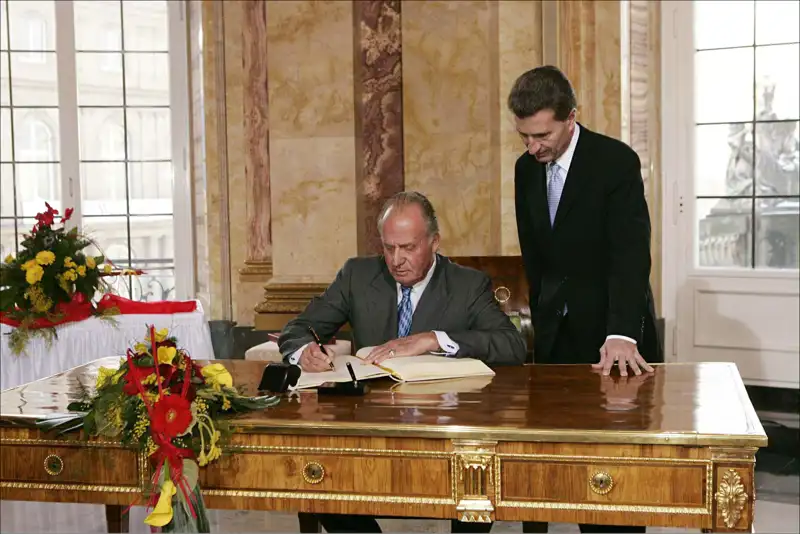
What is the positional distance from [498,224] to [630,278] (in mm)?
3135

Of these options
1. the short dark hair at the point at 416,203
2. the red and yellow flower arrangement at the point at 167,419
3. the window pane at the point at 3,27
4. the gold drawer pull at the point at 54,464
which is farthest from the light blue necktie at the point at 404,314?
the window pane at the point at 3,27

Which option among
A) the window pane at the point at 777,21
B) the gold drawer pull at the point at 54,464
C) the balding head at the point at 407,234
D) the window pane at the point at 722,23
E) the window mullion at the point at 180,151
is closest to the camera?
the gold drawer pull at the point at 54,464

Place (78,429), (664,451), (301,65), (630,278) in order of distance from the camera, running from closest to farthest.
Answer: (664,451)
(78,429)
(630,278)
(301,65)

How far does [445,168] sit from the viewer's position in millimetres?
6473

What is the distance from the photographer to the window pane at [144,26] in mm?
7906

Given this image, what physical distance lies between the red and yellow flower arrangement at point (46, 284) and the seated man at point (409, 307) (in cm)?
216

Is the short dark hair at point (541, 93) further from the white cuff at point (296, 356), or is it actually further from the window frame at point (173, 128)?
the window frame at point (173, 128)

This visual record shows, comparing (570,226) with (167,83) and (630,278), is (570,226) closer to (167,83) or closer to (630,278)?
(630,278)

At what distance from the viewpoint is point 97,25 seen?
791cm

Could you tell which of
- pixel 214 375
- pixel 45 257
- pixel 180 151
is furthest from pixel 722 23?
pixel 214 375

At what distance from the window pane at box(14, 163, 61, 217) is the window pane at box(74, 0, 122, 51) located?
991 mm

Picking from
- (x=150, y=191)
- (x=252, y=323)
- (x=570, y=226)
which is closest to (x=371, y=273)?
(x=570, y=226)

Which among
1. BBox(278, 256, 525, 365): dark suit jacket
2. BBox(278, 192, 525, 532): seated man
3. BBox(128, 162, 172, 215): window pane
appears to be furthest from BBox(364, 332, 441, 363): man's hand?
BBox(128, 162, 172, 215): window pane

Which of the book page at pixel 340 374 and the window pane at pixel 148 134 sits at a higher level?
the window pane at pixel 148 134
